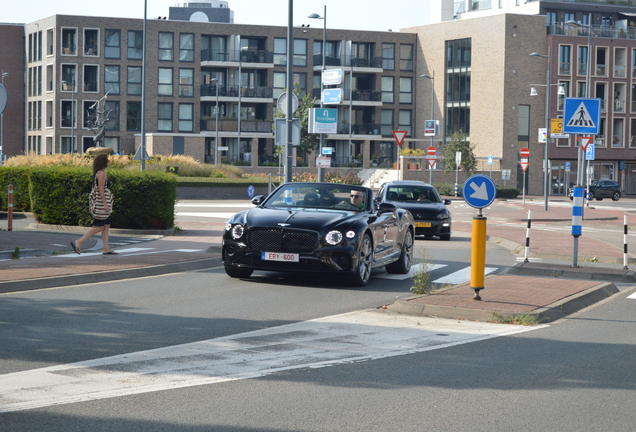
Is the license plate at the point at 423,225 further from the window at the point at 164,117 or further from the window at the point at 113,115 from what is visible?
the window at the point at 164,117

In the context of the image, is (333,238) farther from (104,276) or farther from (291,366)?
(291,366)

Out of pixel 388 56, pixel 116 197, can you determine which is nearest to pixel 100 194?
pixel 116 197

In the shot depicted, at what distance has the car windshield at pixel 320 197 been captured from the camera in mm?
13484

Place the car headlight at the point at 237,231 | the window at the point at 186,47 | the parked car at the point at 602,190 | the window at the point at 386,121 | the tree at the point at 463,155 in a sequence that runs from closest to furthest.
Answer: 1. the car headlight at the point at 237,231
2. the parked car at the point at 602,190
3. the tree at the point at 463,155
4. the window at the point at 186,47
5. the window at the point at 386,121

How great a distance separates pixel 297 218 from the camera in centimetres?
1246

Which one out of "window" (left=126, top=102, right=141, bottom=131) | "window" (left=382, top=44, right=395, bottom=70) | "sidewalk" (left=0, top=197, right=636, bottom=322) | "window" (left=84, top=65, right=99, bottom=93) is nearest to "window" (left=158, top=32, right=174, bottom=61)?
"window" (left=126, top=102, right=141, bottom=131)

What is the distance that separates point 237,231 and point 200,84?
65.3 meters

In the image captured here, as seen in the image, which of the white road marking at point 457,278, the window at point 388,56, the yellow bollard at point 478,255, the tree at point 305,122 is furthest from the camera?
the window at point 388,56

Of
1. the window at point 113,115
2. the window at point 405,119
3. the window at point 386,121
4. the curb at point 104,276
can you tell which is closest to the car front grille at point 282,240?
the curb at point 104,276

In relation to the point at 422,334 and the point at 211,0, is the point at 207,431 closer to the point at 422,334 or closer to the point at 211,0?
the point at 422,334

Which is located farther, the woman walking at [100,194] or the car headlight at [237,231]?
the woman walking at [100,194]

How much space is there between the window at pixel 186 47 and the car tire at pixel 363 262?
65393 mm

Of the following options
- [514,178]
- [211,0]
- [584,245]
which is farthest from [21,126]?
[584,245]

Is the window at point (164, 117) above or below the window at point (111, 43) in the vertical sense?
below
